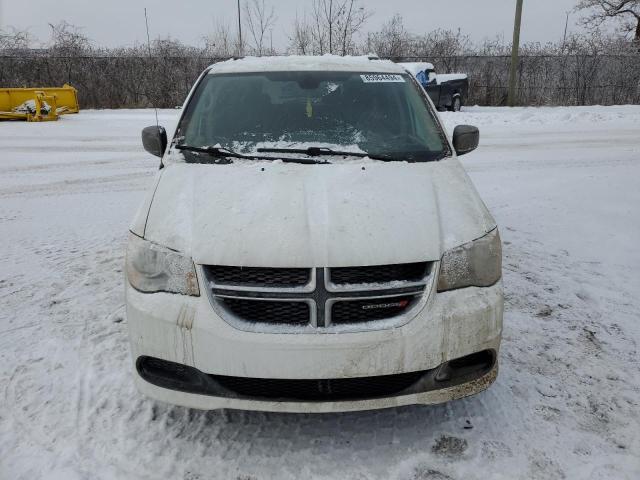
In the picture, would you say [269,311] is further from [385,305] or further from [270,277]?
[385,305]

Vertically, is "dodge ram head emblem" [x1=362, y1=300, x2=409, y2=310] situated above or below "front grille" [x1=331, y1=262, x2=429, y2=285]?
below

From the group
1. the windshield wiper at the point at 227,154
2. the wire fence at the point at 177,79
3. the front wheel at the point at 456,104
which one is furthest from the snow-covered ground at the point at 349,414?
the wire fence at the point at 177,79

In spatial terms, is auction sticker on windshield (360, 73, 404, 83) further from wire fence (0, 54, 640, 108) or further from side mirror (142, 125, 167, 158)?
wire fence (0, 54, 640, 108)

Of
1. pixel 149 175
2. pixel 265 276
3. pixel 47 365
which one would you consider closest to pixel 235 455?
pixel 265 276

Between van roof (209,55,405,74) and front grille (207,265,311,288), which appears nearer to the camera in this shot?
front grille (207,265,311,288)

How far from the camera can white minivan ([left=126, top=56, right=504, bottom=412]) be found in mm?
2199

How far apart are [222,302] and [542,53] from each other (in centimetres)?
2642

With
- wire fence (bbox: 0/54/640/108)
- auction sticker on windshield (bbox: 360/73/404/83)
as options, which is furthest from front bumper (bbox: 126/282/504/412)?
wire fence (bbox: 0/54/640/108)

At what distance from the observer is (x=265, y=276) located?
2.24m

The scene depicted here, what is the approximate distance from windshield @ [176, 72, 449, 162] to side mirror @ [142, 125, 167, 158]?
0.64ft

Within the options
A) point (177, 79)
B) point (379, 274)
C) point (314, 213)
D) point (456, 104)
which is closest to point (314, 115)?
point (314, 213)

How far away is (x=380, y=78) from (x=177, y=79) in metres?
22.1

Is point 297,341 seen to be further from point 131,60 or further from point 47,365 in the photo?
point 131,60

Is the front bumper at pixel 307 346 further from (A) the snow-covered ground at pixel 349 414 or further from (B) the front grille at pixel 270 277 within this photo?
(A) the snow-covered ground at pixel 349 414
